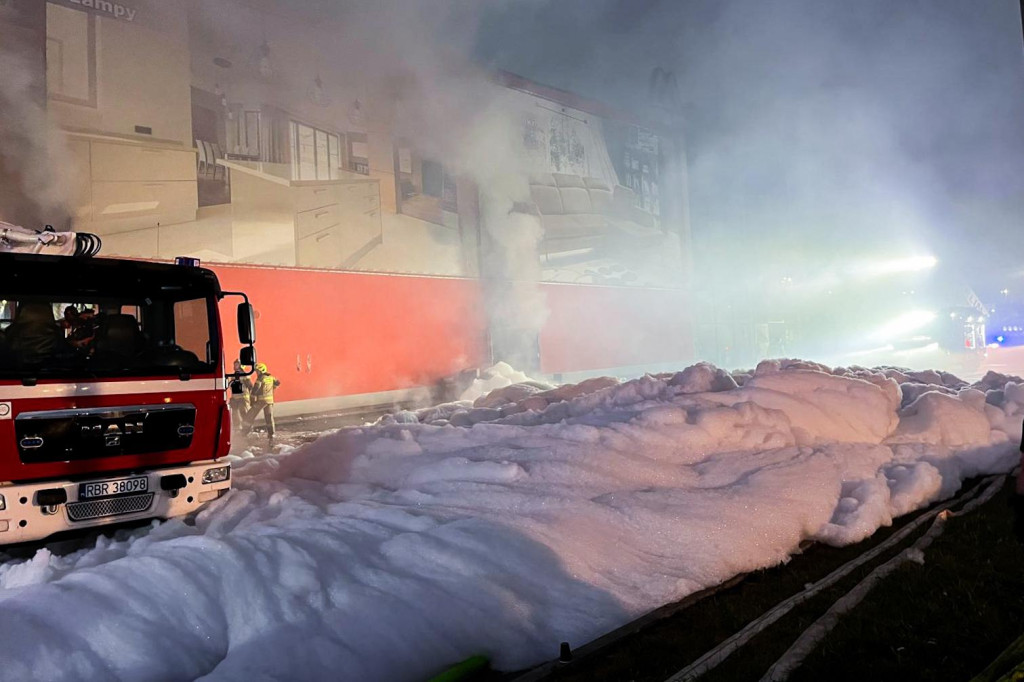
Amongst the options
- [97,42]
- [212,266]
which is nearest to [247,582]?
[212,266]

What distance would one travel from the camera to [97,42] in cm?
1007

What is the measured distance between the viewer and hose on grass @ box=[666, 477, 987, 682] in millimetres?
2436

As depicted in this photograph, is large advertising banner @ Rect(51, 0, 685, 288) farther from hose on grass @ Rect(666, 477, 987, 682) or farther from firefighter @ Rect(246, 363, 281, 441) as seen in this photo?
hose on grass @ Rect(666, 477, 987, 682)

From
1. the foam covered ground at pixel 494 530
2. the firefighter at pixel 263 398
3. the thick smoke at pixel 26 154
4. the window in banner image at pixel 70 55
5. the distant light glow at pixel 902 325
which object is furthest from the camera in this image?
the distant light glow at pixel 902 325

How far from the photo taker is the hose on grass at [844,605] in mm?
2408

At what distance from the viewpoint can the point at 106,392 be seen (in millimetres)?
3951

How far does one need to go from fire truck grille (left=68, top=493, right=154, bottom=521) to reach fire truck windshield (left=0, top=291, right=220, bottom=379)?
778 mm

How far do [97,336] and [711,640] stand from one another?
4097 mm

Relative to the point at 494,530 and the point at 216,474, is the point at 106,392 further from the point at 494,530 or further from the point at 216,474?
the point at 494,530

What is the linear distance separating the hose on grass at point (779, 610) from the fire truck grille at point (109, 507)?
3.41 metres

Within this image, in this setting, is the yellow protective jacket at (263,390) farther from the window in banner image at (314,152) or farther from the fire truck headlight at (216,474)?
the fire truck headlight at (216,474)

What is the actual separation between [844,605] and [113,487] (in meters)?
4.14

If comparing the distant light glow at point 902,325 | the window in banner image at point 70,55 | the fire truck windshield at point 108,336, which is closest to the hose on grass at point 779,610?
the fire truck windshield at point 108,336

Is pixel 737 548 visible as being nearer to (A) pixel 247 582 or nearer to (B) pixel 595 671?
(B) pixel 595 671
